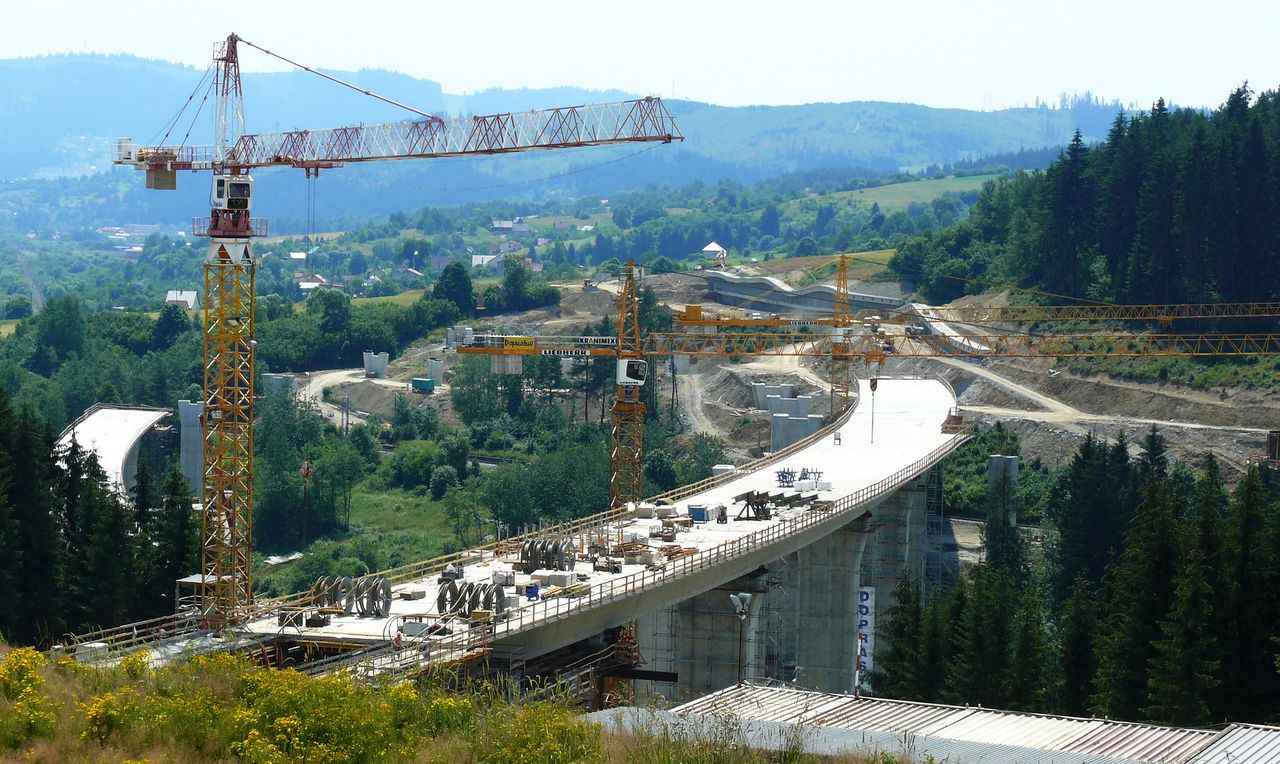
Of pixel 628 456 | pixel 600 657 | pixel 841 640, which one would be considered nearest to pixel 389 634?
pixel 600 657

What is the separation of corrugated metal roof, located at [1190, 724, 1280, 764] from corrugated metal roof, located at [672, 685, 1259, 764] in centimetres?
2

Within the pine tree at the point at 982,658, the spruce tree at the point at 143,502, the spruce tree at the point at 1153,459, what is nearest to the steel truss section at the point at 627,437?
the spruce tree at the point at 1153,459

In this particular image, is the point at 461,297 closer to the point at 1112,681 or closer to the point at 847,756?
the point at 1112,681

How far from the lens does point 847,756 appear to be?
128ft

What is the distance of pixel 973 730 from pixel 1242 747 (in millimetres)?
6725

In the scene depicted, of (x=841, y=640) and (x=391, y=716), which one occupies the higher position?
(x=391, y=716)

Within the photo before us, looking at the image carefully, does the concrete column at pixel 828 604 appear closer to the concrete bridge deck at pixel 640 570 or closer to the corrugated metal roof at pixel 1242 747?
the concrete bridge deck at pixel 640 570

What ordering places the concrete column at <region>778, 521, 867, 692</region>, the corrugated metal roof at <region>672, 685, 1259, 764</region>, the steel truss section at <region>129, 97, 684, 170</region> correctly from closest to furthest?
the corrugated metal roof at <region>672, 685, 1259, 764</region>
the steel truss section at <region>129, 97, 684, 170</region>
the concrete column at <region>778, 521, 867, 692</region>

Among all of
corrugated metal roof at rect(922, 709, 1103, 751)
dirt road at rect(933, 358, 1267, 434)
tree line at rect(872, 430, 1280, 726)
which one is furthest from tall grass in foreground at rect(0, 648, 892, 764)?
dirt road at rect(933, 358, 1267, 434)

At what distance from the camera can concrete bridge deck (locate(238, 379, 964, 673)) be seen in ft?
190

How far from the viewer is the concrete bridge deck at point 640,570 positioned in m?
57.8

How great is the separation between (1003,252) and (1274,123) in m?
37.1

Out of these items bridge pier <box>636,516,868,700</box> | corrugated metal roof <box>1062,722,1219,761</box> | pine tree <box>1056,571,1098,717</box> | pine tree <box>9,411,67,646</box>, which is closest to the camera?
corrugated metal roof <box>1062,722,1219,761</box>

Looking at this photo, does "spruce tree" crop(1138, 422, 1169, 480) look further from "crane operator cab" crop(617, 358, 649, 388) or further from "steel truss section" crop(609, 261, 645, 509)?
"crane operator cab" crop(617, 358, 649, 388)
